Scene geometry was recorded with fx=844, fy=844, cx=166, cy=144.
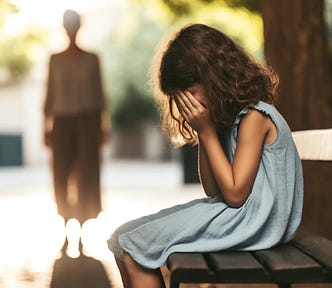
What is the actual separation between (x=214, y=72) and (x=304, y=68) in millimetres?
3658

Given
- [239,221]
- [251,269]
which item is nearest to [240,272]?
[251,269]

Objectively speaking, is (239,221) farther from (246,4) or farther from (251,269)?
(246,4)

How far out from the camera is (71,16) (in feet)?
25.3

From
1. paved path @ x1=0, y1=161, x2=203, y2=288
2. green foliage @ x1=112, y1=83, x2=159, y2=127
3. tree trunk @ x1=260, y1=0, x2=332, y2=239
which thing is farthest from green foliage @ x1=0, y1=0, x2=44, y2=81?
tree trunk @ x1=260, y1=0, x2=332, y2=239

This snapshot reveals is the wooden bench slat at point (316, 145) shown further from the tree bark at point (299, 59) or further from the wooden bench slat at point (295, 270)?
the tree bark at point (299, 59)

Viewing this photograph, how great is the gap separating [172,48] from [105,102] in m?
4.32

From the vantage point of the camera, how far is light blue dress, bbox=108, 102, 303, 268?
333cm

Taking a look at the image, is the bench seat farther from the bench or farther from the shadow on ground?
the shadow on ground

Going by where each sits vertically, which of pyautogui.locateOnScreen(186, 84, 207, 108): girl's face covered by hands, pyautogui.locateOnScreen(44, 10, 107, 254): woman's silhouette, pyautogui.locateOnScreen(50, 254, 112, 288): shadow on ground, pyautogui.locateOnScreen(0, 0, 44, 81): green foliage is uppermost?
pyautogui.locateOnScreen(186, 84, 207, 108): girl's face covered by hands

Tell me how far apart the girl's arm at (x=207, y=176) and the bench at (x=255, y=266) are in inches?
17.6

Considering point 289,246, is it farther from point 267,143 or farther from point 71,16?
point 71,16

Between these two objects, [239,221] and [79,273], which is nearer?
[239,221]

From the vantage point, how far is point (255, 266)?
299cm

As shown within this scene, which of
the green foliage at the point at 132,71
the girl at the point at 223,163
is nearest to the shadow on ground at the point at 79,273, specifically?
the girl at the point at 223,163
